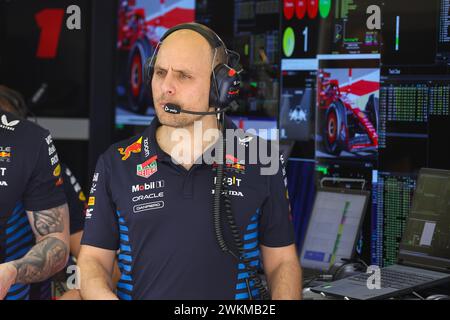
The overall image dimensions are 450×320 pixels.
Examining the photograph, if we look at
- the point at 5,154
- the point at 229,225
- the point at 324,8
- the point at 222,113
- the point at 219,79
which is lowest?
the point at 229,225

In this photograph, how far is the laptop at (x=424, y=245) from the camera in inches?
104

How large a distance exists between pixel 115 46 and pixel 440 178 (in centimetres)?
242

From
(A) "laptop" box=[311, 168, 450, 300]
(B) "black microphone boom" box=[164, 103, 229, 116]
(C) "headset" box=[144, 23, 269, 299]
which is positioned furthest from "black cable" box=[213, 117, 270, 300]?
(A) "laptop" box=[311, 168, 450, 300]

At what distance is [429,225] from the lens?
9.19 feet

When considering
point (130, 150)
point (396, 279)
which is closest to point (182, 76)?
point (130, 150)

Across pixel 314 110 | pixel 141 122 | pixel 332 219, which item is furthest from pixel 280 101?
pixel 141 122

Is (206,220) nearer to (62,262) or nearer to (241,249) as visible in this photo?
(241,249)

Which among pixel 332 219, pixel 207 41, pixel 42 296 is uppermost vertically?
pixel 207 41

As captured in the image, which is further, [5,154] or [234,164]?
[5,154]

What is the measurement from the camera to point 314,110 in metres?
3.58

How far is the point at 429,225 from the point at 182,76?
1.15 m

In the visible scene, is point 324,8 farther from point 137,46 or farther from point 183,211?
point 183,211

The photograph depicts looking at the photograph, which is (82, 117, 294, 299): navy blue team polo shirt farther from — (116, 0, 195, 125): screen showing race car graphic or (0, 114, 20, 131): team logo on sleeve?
(116, 0, 195, 125): screen showing race car graphic

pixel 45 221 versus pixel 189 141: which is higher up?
pixel 189 141
